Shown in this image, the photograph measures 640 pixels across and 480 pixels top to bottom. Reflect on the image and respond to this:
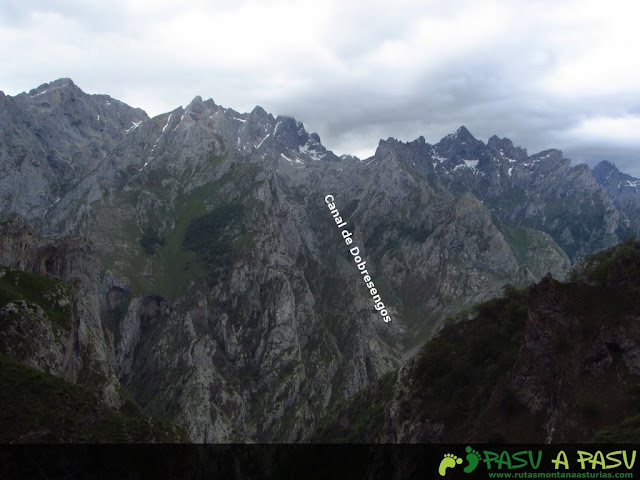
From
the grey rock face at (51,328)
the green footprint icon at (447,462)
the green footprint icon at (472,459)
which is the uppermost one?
the grey rock face at (51,328)

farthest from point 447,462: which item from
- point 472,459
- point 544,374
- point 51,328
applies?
point 51,328

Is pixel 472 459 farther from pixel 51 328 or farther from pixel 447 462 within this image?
pixel 51 328

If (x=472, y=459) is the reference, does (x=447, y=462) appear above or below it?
below

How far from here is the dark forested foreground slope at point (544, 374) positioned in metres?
68.6

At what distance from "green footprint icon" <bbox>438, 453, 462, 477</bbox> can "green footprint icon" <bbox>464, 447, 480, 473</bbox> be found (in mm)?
2521

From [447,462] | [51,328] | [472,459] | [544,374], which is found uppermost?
[51,328]

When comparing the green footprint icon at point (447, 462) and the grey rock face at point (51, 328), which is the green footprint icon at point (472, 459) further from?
the grey rock face at point (51, 328)

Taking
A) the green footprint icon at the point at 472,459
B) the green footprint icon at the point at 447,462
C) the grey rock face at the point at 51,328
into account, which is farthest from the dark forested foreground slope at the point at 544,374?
the grey rock face at the point at 51,328

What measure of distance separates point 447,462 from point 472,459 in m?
7.41

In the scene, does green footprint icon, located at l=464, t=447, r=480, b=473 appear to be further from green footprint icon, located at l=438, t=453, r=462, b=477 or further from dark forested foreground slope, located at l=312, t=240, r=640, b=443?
dark forested foreground slope, located at l=312, t=240, r=640, b=443

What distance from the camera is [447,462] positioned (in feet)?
249

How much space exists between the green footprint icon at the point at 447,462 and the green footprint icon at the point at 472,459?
252 centimetres

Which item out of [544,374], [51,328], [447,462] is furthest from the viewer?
[51,328]

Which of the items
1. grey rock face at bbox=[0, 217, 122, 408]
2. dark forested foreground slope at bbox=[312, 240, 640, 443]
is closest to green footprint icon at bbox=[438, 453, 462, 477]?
dark forested foreground slope at bbox=[312, 240, 640, 443]
